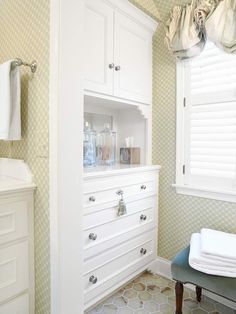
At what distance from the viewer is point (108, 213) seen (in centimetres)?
148

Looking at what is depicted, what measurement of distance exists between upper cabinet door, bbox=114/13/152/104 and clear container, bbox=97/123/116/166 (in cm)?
39

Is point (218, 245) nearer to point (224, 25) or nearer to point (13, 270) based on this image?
point (13, 270)

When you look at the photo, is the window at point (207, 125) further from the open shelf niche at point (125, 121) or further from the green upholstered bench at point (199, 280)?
the green upholstered bench at point (199, 280)

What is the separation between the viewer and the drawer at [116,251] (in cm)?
139

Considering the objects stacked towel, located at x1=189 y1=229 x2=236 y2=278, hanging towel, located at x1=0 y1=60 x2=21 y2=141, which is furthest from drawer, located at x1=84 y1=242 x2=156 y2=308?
hanging towel, located at x1=0 y1=60 x2=21 y2=141

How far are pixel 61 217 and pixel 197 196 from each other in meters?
1.09

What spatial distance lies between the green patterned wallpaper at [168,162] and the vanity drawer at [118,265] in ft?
0.60

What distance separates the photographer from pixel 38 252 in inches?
46.5

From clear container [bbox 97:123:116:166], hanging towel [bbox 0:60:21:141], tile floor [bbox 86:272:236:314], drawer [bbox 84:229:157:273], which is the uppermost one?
hanging towel [bbox 0:60:21:141]

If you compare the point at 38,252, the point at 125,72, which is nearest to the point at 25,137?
the point at 38,252

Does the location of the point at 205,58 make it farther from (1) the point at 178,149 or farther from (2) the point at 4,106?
(2) the point at 4,106

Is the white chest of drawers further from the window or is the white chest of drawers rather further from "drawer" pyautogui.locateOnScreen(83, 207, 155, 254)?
the window

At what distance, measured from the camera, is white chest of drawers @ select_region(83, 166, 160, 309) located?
137 centimetres

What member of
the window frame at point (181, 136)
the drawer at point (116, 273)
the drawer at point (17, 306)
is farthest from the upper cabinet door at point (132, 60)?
the drawer at point (17, 306)
